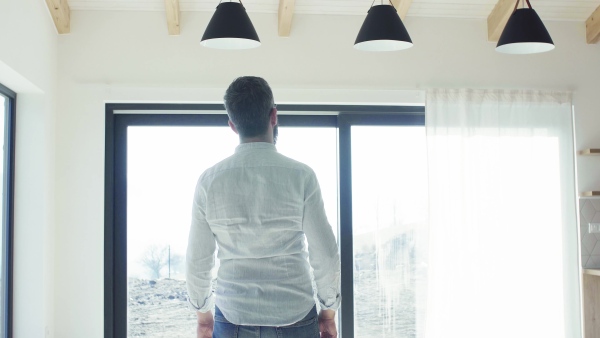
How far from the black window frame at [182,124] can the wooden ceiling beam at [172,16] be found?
0.43 meters

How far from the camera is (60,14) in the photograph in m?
3.86

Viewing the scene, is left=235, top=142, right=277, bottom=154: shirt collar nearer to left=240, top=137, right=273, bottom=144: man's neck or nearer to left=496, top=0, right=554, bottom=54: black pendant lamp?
left=240, top=137, right=273, bottom=144: man's neck

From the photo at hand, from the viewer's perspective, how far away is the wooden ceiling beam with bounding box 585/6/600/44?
424 cm

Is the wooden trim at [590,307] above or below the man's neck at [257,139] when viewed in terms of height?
below

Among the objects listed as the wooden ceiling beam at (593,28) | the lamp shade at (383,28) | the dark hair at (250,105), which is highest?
the wooden ceiling beam at (593,28)

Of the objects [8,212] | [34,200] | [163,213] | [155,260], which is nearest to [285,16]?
[163,213]

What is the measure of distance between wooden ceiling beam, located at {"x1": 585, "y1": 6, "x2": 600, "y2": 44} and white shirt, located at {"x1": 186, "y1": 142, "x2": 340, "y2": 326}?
3.16 meters

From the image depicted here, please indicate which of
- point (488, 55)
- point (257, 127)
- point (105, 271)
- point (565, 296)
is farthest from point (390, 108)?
point (257, 127)

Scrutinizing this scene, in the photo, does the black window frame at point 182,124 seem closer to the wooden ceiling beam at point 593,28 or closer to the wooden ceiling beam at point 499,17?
the wooden ceiling beam at point 499,17

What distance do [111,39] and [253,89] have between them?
2.51 meters

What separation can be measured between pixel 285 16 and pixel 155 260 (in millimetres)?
1600

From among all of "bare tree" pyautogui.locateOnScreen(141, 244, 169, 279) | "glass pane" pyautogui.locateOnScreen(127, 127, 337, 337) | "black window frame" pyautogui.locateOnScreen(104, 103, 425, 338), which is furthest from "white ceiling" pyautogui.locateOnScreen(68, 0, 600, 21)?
"bare tree" pyautogui.locateOnScreen(141, 244, 169, 279)

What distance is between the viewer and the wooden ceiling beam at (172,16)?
12.6 feet

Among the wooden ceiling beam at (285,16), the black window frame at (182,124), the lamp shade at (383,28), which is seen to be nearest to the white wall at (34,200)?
the black window frame at (182,124)
